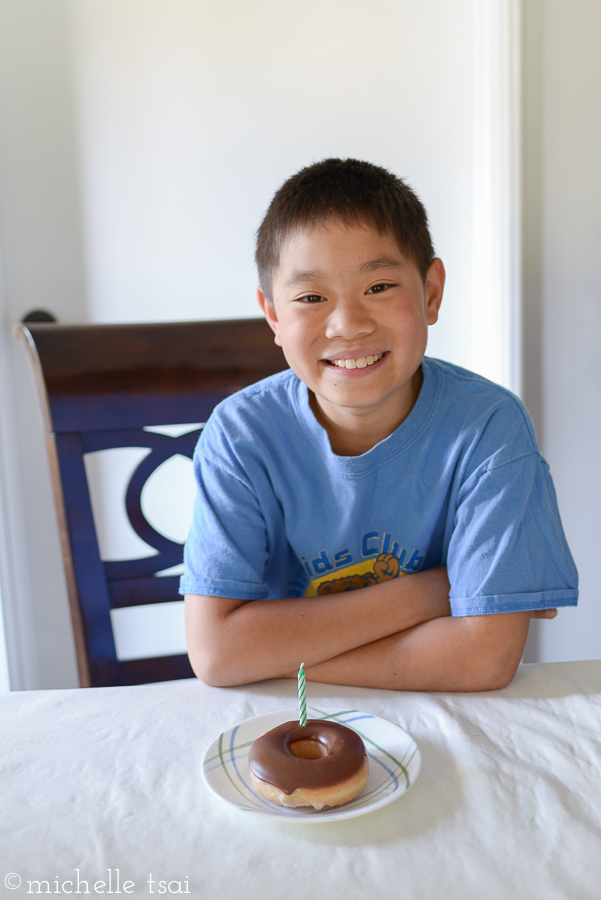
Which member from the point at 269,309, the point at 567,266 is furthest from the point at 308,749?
the point at 567,266

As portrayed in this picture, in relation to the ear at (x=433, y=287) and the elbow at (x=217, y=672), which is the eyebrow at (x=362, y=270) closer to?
the ear at (x=433, y=287)

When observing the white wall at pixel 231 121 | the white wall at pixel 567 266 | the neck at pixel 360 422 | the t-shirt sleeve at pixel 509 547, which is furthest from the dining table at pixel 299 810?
the white wall at pixel 231 121

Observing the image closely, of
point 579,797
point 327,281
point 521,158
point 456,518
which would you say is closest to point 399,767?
point 579,797

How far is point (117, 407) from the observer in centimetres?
114

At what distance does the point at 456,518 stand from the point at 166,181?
3.62ft

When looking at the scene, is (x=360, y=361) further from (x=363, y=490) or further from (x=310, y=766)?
(x=310, y=766)

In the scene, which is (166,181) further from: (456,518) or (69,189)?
(456,518)

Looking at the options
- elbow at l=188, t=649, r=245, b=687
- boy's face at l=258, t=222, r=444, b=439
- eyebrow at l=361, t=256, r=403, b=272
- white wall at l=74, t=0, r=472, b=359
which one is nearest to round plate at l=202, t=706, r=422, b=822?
elbow at l=188, t=649, r=245, b=687

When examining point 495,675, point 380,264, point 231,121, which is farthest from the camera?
point 231,121

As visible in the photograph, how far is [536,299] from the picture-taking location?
160cm

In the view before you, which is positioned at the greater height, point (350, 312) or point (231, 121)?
point (231, 121)

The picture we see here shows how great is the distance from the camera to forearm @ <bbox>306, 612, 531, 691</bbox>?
2.45 feet

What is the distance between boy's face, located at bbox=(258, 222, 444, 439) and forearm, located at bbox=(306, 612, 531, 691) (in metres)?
0.29

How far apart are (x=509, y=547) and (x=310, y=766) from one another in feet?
1.26
